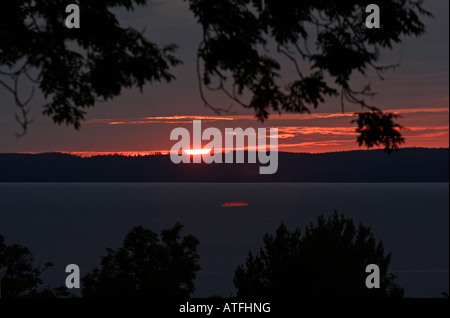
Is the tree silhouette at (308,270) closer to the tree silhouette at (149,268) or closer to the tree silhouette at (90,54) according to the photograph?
the tree silhouette at (149,268)

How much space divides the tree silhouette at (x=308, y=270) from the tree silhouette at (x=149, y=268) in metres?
6.73

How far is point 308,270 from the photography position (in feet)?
125

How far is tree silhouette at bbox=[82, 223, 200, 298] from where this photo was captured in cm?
3127

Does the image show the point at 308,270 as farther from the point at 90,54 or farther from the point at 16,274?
the point at 90,54

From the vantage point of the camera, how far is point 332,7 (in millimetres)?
9625

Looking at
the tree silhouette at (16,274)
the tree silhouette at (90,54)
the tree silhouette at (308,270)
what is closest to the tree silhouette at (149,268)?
the tree silhouette at (16,274)

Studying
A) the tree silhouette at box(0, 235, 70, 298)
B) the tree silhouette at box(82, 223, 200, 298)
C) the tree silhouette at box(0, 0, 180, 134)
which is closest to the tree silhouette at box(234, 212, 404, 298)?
the tree silhouette at box(82, 223, 200, 298)

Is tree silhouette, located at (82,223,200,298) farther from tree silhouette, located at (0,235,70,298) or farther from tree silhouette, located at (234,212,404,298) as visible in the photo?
tree silhouette, located at (234,212,404,298)

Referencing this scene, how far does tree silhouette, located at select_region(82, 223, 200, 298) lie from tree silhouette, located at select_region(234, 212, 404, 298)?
6.73 metres

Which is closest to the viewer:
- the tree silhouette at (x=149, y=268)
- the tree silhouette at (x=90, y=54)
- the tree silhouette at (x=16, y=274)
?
the tree silhouette at (x=90, y=54)

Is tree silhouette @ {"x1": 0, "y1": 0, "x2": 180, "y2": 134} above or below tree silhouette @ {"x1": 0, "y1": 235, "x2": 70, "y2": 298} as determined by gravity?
above

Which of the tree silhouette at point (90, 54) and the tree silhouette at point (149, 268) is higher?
the tree silhouette at point (90, 54)

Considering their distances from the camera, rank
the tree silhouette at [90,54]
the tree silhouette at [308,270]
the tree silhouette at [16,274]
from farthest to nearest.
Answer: the tree silhouette at [308,270], the tree silhouette at [16,274], the tree silhouette at [90,54]

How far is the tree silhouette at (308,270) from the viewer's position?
37094mm
